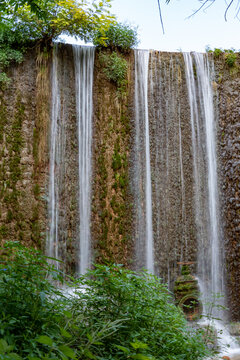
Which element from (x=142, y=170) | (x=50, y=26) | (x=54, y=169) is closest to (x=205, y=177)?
(x=142, y=170)

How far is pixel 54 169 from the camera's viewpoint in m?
8.14

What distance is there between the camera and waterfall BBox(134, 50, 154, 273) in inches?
330

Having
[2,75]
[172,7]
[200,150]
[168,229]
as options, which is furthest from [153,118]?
[172,7]

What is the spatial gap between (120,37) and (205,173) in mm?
4295

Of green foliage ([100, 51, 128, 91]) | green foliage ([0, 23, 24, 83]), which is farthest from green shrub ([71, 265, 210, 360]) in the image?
green foliage ([100, 51, 128, 91])

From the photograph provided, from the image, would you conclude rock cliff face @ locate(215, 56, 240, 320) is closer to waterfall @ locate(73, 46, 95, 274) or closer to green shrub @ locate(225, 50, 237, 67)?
green shrub @ locate(225, 50, 237, 67)

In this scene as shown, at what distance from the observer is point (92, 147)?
8609 millimetres

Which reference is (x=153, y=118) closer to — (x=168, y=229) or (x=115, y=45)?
(x=115, y=45)

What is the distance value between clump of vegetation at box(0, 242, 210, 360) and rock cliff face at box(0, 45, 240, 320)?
17.9 feet

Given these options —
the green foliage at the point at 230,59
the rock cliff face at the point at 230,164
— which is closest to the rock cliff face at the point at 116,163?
the rock cliff face at the point at 230,164

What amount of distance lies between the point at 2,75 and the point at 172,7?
7142 mm

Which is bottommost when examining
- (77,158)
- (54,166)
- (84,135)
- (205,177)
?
(205,177)

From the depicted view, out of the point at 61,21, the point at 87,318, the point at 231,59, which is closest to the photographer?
the point at 87,318

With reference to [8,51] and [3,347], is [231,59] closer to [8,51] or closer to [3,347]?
[8,51]
